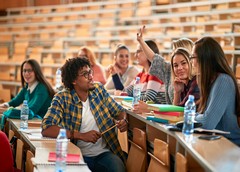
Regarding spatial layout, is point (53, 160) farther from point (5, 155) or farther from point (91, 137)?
point (91, 137)

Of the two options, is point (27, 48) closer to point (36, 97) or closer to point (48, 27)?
point (48, 27)

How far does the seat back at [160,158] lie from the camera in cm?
358

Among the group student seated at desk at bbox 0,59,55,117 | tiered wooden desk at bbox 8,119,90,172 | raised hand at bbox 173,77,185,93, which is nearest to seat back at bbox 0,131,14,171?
tiered wooden desk at bbox 8,119,90,172

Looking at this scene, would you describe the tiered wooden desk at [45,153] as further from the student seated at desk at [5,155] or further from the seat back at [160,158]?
the seat back at [160,158]

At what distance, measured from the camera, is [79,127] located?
451cm

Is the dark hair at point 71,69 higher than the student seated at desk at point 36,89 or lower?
higher

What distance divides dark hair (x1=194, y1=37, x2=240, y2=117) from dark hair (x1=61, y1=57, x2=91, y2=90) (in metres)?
1.17

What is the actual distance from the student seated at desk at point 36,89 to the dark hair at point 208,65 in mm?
2894

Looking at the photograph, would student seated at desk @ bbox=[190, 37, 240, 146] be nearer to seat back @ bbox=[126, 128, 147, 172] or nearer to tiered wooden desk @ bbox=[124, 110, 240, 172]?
tiered wooden desk @ bbox=[124, 110, 240, 172]

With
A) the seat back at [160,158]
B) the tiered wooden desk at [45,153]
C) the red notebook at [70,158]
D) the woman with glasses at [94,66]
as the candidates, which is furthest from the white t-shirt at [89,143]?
the woman with glasses at [94,66]

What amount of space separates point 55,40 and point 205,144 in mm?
11340

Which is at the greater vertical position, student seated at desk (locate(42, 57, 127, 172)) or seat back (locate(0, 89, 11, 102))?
student seated at desk (locate(42, 57, 127, 172))

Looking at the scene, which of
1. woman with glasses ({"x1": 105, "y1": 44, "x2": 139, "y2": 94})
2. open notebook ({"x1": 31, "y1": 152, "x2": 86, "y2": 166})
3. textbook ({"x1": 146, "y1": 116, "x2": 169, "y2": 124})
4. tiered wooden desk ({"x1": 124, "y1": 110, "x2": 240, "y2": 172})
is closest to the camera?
tiered wooden desk ({"x1": 124, "y1": 110, "x2": 240, "y2": 172})

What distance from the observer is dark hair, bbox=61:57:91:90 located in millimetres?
4559
